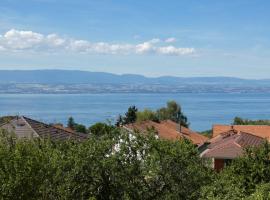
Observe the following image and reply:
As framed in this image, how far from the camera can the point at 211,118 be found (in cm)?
14575

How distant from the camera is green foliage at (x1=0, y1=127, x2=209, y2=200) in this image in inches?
458

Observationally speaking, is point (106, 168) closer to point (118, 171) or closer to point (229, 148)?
point (118, 171)

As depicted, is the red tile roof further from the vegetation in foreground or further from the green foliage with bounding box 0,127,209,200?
the green foliage with bounding box 0,127,209,200

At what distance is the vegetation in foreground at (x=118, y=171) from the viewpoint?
11.6 m

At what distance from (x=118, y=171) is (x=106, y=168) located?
412 mm

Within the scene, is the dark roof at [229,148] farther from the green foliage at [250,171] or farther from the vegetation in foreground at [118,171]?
the vegetation in foreground at [118,171]

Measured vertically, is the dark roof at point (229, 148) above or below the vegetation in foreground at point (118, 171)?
below

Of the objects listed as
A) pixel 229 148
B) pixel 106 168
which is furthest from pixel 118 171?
pixel 229 148

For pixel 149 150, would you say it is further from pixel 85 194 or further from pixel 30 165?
pixel 30 165

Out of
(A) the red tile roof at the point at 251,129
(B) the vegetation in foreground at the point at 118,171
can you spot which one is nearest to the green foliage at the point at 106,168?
(B) the vegetation in foreground at the point at 118,171

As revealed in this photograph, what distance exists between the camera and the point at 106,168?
14.7m

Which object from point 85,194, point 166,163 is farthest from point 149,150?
point 85,194


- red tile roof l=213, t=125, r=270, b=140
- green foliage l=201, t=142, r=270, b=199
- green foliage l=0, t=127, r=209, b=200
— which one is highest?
green foliage l=0, t=127, r=209, b=200

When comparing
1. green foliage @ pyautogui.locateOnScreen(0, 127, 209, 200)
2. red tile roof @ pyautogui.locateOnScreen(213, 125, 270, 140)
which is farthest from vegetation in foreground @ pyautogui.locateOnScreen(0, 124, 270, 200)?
red tile roof @ pyautogui.locateOnScreen(213, 125, 270, 140)
